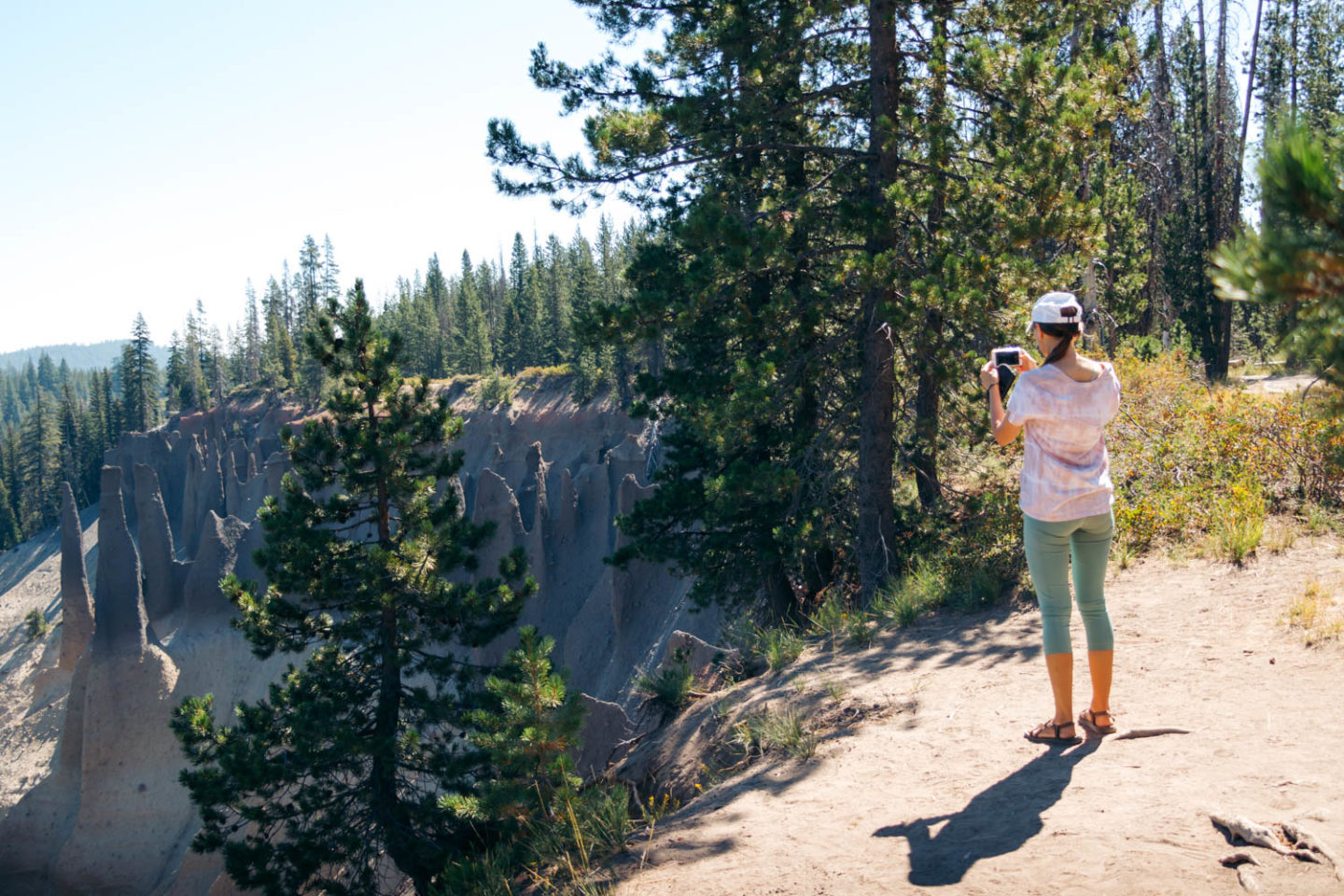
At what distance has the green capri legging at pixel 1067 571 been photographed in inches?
171

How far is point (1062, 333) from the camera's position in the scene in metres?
4.24

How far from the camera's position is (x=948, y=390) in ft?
32.4

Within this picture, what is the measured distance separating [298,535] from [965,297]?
7.75 meters

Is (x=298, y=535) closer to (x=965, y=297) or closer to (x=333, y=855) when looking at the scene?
(x=333, y=855)

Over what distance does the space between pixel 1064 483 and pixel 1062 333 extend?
26.9 inches

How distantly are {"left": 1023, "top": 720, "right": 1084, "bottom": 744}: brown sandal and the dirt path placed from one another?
0.05m

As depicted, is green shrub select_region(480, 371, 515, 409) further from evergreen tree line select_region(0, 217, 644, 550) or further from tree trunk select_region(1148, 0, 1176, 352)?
tree trunk select_region(1148, 0, 1176, 352)

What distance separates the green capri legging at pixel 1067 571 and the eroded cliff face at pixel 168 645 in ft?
36.2

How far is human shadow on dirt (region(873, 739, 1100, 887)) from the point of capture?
Result: 11.9 feet

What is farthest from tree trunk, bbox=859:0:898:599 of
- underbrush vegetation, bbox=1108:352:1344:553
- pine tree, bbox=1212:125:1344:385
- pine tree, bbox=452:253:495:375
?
pine tree, bbox=452:253:495:375

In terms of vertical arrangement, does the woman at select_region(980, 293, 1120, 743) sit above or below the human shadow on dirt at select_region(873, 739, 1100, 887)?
above

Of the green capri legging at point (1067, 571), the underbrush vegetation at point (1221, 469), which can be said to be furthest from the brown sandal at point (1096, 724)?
the underbrush vegetation at point (1221, 469)

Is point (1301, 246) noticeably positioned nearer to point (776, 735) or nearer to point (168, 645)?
point (776, 735)

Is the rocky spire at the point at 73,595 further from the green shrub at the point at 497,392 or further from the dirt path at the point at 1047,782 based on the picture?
the green shrub at the point at 497,392
